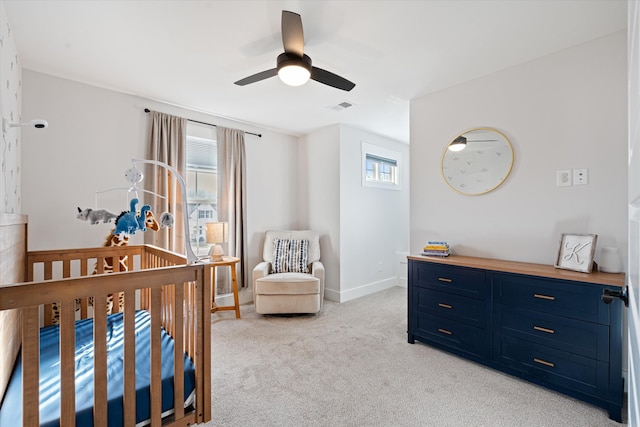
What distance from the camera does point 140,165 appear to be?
3113 millimetres

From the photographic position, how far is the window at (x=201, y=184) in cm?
359

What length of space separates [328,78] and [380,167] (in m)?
2.80

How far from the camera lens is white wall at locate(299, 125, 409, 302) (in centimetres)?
409

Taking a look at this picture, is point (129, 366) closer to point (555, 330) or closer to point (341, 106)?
point (555, 330)

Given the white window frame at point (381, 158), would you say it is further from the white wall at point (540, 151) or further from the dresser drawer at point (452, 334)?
the dresser drawer at point (452, 334)

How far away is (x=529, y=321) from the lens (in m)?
2.06

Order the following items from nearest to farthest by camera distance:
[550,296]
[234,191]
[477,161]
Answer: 1. [550,296]
2. [477,161]
3. [234,191]

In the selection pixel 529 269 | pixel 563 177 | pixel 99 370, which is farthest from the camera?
pixel 563 177

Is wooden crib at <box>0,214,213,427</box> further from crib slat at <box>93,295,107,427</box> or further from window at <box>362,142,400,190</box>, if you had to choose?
window at <box>362,142,400,190</box>

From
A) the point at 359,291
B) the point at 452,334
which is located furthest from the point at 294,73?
the point at 359,291

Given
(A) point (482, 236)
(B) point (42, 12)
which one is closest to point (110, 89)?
(B) point (42, 12)

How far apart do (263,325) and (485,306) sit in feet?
7.05

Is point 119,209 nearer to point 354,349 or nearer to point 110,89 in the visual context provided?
point 110,89

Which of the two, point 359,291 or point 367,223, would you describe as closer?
point 359,291
